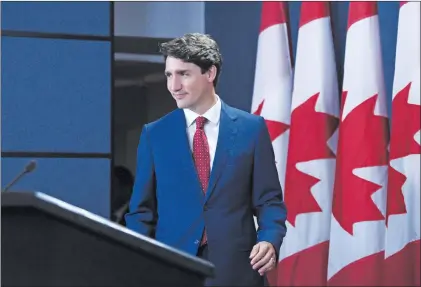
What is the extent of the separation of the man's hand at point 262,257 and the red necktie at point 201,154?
179 millimetres

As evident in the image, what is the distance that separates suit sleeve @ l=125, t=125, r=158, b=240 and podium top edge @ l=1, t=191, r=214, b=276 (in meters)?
0.68

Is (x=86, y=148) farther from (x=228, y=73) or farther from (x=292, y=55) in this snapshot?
(x=292, y=55)

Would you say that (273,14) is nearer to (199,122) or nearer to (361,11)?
(361,11)

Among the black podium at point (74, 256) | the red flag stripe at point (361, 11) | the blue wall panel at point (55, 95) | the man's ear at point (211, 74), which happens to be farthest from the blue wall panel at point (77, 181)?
the black podium at point (74, 256)

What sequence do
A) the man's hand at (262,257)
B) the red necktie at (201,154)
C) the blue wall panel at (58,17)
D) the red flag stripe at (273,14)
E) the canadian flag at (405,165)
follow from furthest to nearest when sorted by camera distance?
the blue wall panel at (58,17), the red flag stripe at (273,14), the canadian flag at (405,165), the red necktie at (201,154), the man's hand at (262,257)

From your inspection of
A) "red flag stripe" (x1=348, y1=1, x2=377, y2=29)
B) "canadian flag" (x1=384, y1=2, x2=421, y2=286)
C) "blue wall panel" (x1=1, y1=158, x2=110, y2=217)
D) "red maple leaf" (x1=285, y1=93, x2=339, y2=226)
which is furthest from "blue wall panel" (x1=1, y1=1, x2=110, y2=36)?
"canadian flag" (x1=384, y1=2, x2=421, y2=286)

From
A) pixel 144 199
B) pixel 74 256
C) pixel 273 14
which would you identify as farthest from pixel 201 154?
pixel 273 14

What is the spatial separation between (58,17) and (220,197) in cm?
268

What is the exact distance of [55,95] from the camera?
14.2 ft

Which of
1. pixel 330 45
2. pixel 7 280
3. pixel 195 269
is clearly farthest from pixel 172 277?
pixel 330 45

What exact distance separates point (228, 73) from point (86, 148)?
0.83m

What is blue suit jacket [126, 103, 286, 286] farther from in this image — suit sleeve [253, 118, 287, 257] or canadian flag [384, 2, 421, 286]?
canadian flag [384, 2, 421, 286]

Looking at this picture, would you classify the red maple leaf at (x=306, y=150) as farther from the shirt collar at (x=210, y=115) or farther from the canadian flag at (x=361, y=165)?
Result: the shirt collar at (x=210, y=115)

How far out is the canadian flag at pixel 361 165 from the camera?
12.0 ft
